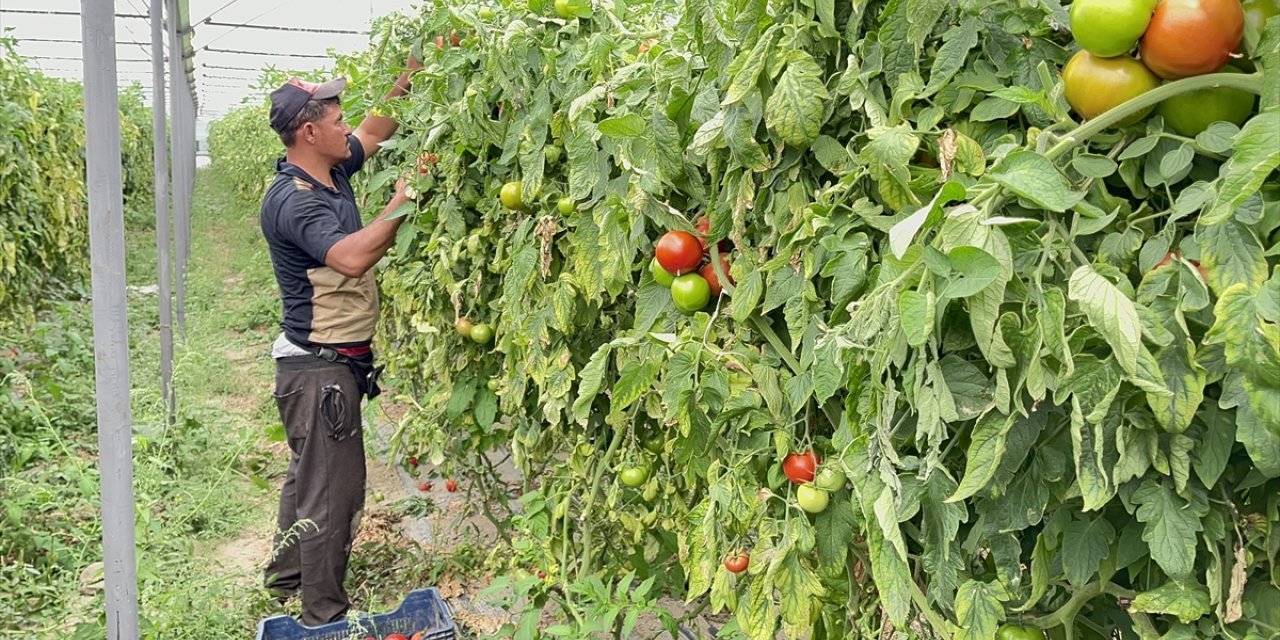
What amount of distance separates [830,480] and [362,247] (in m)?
1.86

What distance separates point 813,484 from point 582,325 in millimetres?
995

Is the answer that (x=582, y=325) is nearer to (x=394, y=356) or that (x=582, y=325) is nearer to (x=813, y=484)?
(x=813, y=484)

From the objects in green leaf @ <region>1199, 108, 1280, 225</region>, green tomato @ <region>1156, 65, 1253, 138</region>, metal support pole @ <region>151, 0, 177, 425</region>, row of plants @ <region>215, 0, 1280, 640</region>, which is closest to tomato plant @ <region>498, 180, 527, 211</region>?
row of plants @ <region>215, 0, 1280, 640</region>

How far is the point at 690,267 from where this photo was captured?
152cm

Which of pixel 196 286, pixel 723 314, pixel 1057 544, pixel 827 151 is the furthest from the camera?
pixel 196 286

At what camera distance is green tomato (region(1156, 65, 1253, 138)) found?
2.81 ft

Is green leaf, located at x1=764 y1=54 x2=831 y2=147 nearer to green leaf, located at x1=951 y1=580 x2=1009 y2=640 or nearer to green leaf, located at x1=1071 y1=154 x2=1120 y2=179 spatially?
green leaf, located at x1=1071 y1=154 x2=1120 y2=179

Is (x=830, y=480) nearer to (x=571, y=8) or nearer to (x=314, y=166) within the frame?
(x=571, y=8)

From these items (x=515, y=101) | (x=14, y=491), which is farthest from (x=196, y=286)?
(x=515, y=101)

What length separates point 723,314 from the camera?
1496 millimetres

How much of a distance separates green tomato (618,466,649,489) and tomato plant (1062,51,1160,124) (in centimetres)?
119

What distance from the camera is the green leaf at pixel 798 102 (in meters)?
1.18

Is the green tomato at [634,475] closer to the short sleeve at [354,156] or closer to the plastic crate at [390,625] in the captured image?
the plastic crate at [390,625]

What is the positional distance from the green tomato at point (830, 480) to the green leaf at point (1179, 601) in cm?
40
